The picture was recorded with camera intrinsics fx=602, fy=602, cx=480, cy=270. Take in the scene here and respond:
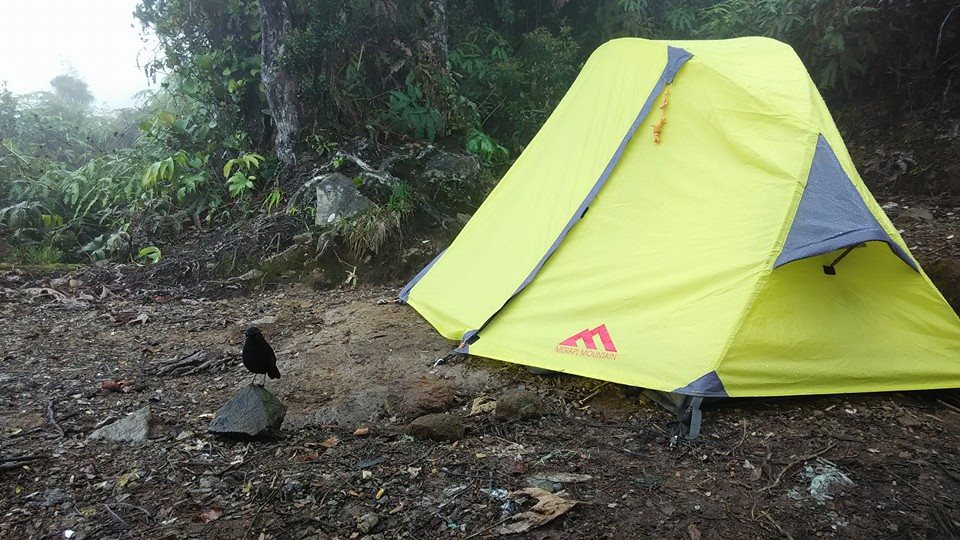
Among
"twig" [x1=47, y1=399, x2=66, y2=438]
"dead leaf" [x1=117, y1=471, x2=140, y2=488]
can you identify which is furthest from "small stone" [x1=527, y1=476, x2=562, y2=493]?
"twig" [x1=47, y1=399, x2=66, y2=438]

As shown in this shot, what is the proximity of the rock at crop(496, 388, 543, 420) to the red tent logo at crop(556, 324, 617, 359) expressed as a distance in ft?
1.27

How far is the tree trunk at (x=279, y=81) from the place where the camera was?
6336mm

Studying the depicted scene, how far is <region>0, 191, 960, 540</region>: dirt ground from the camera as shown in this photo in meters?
2.19

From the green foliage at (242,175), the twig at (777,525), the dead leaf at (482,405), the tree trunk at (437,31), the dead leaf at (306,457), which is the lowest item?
the dead leaf at (482,405)

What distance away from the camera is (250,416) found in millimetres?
2840

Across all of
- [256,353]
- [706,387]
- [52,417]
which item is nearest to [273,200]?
[52,417]

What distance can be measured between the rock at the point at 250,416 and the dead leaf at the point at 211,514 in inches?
19.5

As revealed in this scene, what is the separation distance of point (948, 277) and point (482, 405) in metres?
3.05

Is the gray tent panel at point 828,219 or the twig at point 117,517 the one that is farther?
the gray tent panel at point 828,219

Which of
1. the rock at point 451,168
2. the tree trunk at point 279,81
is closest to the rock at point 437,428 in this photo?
the rock at point 451,168

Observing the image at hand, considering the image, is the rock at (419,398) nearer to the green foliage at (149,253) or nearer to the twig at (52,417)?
the twig at (52,417)

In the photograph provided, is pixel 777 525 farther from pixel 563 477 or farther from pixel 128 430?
pixel 128 430

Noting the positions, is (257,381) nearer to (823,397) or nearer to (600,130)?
(600,130)

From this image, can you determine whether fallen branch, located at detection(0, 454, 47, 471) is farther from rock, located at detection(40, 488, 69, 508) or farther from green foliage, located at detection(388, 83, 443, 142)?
green foliage, located at detection(388, 83, 443, 142)
